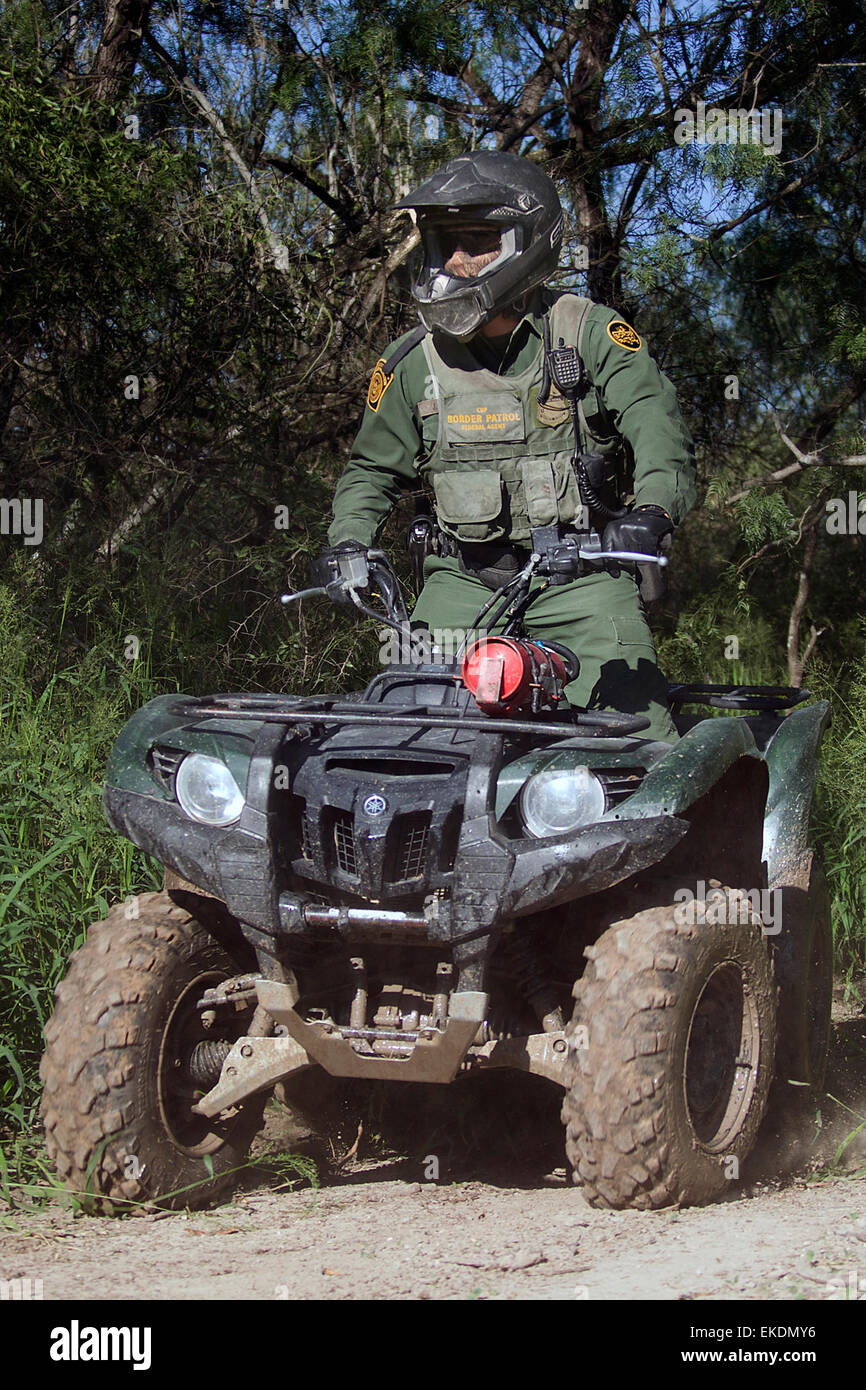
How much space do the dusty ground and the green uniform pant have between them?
46.2 inches

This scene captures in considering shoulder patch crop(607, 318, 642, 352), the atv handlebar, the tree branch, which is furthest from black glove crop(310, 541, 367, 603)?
the tree branch

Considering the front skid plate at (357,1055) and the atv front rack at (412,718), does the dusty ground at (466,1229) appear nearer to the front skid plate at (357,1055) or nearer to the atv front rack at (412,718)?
the front skid plate at (357,1055)

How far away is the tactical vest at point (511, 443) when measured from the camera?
4.29 m

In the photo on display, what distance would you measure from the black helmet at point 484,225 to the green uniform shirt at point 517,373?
214 millimetres

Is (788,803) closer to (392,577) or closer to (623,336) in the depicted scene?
(392,577)

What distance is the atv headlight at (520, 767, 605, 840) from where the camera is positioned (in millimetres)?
3279

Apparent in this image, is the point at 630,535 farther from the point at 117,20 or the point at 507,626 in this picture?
the point at 117,20

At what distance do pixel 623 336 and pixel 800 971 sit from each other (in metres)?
1.83

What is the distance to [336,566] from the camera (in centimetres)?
409

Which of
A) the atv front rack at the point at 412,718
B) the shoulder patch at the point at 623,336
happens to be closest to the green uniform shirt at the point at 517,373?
the shoulder patch at the point at 623,336

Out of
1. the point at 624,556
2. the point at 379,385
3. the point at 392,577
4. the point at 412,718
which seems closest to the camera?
the point at 412,718

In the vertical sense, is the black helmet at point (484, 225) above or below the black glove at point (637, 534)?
above

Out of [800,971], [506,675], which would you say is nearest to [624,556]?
[506,675]

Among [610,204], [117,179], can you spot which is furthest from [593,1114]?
[610,204]
